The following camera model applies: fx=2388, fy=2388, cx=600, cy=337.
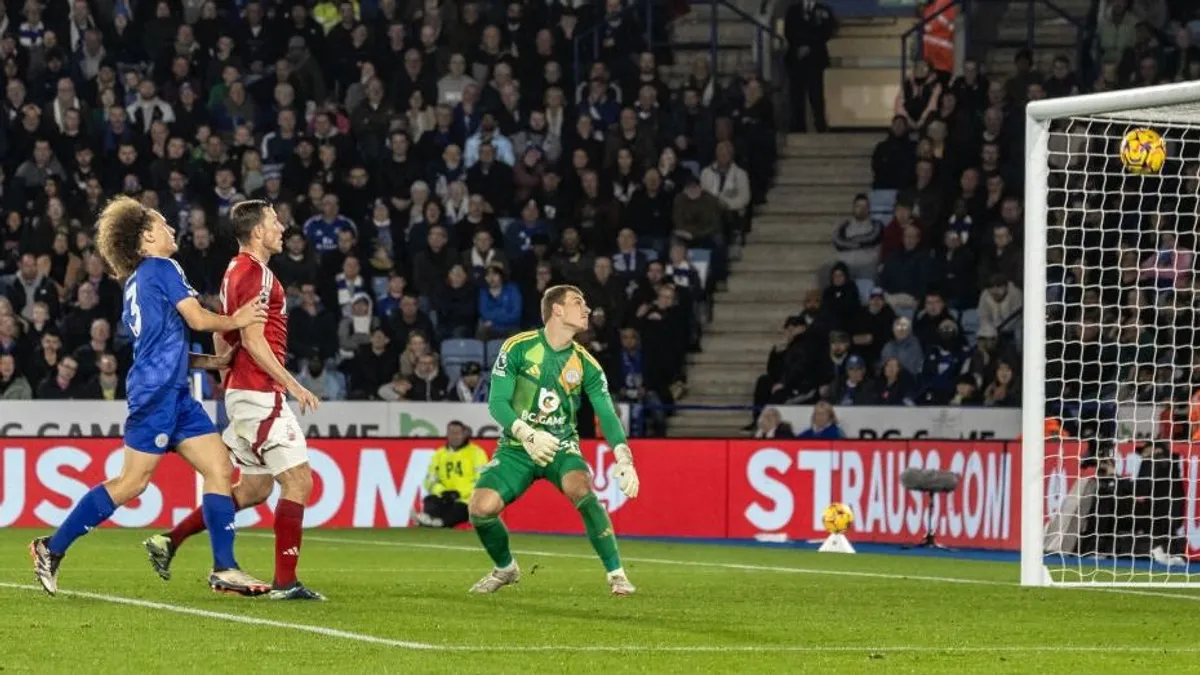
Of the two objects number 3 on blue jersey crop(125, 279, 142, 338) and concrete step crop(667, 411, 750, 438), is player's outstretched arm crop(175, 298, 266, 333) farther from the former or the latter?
concrete step crop(667, 411, 750, 438)

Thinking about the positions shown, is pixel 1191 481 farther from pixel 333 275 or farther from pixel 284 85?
pixel 284 85

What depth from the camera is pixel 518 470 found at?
12656 millimetres

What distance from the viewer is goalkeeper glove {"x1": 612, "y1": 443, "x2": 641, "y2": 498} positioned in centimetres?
1199

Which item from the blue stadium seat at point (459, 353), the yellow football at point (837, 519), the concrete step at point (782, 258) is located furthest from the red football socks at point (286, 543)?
the concrete step at point (782, 258)

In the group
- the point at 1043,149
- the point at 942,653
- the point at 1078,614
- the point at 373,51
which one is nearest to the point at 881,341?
the point at 373,51

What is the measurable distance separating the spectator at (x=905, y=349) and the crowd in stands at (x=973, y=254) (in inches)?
0.5

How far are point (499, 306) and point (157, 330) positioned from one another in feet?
43.2

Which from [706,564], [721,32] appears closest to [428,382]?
[706,564]

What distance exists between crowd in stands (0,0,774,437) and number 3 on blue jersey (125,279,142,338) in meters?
11.9

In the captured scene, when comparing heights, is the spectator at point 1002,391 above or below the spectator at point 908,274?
below

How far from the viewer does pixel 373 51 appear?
27.9m

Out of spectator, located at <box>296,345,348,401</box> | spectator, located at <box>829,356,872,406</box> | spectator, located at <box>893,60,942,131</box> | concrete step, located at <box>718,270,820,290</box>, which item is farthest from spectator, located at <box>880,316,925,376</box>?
spectator, located at <box>296,345,348,401</box>

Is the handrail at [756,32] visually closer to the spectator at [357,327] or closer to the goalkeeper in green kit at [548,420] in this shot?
the spectator at [357,327]

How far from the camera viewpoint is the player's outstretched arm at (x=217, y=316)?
1113 cm
